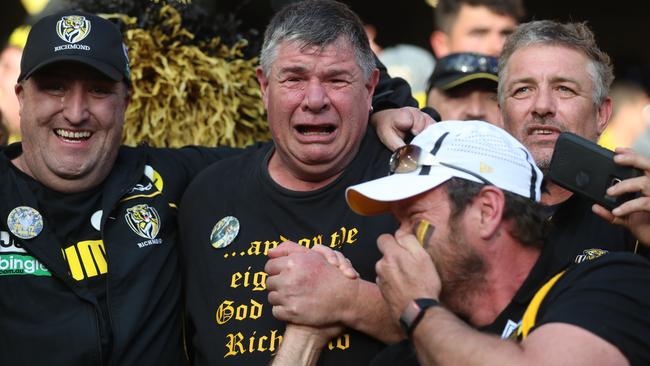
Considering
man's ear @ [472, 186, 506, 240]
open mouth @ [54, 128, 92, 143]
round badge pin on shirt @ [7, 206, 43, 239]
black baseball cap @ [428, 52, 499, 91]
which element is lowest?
round badge pin on shirt @ [7, 206, 43, 239]

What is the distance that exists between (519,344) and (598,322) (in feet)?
0.75

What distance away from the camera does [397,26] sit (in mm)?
9250

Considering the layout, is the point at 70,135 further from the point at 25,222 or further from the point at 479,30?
the point at 479,30

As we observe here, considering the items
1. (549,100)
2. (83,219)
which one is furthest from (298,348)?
(549,100)

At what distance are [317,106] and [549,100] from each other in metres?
0.99

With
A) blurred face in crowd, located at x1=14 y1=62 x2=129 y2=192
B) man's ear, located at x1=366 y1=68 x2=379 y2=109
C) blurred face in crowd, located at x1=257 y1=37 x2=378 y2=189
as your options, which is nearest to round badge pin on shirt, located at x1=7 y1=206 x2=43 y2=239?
blurred face in crowd, located at x1=14 y1=62 x2=129 y2=192

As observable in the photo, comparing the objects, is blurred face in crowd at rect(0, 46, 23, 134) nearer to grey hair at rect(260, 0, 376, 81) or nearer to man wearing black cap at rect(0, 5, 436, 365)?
man wearing black cap at rect(0, 5, 436, 365)

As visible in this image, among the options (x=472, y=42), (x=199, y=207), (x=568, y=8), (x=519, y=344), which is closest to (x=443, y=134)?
(x=519, y=344)

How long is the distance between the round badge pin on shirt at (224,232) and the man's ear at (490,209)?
122 centimetres

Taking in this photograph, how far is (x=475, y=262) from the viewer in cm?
317

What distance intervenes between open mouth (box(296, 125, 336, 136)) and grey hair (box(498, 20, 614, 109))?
2.75 feet

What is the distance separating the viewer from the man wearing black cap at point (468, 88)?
5.76 meters

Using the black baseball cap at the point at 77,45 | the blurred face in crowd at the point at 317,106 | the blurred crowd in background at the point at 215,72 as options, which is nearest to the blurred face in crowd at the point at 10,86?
the blurred crowd in background at the point at 215,72

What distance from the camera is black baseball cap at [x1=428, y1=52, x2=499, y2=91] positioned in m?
5.75
